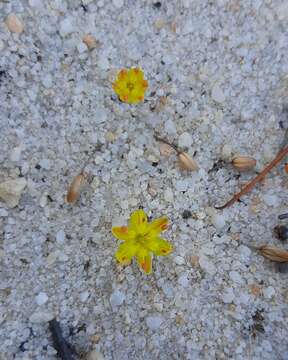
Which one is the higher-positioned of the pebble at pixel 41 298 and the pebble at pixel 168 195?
the pebble at pixel 168 195

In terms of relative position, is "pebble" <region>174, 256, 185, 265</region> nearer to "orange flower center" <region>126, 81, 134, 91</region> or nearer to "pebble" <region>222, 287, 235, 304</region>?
"pebble" <region>222, 287, 235, 304</region>

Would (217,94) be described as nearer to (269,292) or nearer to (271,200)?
(271,200)

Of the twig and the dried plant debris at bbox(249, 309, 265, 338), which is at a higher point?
the dried plant debris at bbox(249, 309, 265, 338)

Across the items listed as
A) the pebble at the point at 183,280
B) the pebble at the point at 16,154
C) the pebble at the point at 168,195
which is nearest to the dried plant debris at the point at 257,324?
the pebble at the point at 183,280

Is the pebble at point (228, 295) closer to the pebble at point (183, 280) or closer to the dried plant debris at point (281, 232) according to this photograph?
the pebble at point (183, 280)

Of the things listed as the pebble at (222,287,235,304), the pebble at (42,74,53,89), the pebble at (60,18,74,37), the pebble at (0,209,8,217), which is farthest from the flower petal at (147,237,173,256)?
the pebble at (60,18,74,37)

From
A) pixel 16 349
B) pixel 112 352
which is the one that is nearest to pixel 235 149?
pixel 112 352
